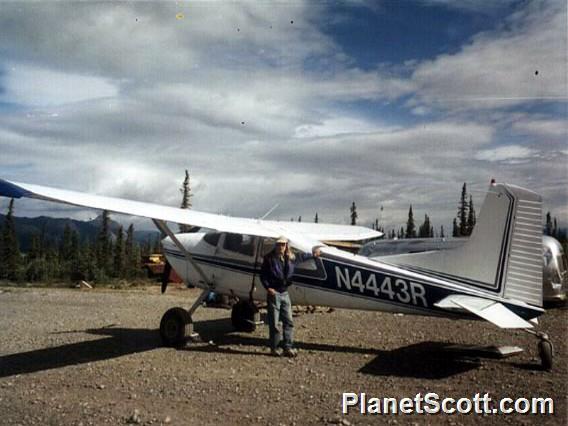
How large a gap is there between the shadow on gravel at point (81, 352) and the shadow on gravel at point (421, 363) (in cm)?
384

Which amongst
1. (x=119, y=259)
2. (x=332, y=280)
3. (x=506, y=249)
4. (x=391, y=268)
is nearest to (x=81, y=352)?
(x=332, y=280)

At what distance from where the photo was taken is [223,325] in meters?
10.7

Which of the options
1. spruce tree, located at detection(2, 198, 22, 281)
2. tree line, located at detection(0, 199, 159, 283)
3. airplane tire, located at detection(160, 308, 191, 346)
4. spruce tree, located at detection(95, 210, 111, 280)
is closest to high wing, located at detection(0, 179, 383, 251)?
airplane tire, located at detection(160, 308, 191, 346)

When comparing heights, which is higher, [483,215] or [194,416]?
[483,215]

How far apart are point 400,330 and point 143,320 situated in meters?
5.80

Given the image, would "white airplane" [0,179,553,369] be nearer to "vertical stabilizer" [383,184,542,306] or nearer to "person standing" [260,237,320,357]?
"vertical stabilizer" [383,184,542,306]

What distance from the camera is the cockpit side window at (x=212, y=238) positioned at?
9.28 m

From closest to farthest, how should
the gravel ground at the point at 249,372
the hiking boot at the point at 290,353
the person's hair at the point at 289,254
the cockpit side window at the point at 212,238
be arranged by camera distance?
the gravel ground at the point at 249,372 → the hiking boot at the point at 290,353 → the person's hair at the point at 289,254 → the cockpit side window at the point at 212,238

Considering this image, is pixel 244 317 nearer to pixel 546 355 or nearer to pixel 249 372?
pixel 249 372

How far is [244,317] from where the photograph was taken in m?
9.84

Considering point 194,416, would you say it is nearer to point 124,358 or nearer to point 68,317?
point 124,358

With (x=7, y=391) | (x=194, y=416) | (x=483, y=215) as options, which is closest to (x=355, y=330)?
(x=483, y=215)

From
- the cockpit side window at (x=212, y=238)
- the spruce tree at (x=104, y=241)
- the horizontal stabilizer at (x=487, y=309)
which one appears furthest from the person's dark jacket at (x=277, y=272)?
the spruce tree at (x=104, y=241)

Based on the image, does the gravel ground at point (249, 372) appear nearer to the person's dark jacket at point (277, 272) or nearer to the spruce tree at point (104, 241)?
the person's dark jacket at point (277, 272)
